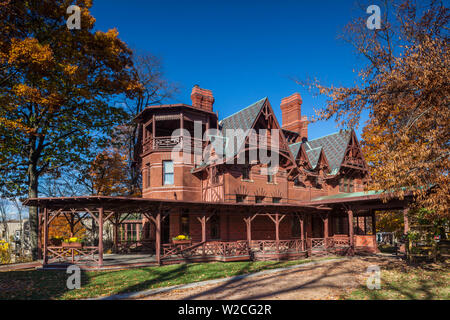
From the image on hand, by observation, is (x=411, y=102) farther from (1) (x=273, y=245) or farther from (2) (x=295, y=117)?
(2) (x=295, y=117)

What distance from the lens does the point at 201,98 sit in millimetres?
26406

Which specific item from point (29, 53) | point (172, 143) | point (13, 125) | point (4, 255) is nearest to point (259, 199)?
point (172, 143)

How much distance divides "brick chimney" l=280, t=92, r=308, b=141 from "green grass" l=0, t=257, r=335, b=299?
66.7ft

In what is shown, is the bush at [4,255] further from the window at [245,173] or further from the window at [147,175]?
the window at [245,173]

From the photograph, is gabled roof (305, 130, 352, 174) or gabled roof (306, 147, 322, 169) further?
gabled roof (305, 130, 352, 174)

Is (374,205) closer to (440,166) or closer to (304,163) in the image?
(304,163)

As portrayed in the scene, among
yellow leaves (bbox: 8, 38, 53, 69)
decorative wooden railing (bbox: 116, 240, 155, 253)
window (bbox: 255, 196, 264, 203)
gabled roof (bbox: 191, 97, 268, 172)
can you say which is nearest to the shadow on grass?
decorative wooden railing (bbox: 116, 240, 155, 253)

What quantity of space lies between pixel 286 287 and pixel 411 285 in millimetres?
4420

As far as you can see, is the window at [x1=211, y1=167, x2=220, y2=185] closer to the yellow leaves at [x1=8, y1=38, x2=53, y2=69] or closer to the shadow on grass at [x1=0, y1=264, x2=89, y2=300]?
the shadow on grass at [x1=0, y1=264, x2=89, y2=300]

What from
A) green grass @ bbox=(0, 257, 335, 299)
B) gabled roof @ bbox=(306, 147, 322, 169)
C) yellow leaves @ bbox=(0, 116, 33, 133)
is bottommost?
green grass @ bbox=(0, 257, 335, 299)

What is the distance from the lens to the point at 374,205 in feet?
67.3

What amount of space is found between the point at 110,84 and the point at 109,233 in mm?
18475

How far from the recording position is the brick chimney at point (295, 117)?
33.5 metres

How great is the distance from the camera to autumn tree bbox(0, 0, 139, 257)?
55.3 feet
